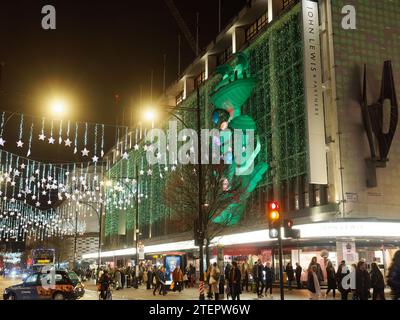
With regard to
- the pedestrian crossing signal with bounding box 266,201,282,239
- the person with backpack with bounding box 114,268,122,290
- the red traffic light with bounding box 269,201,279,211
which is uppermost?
the red traffic light with bounding box 269,201,279,211

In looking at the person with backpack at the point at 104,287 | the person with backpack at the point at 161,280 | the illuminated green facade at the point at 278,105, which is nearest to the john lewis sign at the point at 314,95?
the illuminated green facade at the point at 278,105

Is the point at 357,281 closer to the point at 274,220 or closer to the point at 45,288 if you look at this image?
the point at 274,220

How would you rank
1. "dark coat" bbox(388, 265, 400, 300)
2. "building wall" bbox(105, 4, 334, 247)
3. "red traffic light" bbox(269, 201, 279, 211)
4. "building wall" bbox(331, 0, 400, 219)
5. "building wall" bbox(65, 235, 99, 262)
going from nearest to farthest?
"dark coat" bbox(388, 265, 400, 300) → "red traffic light" bbox(269, 201, 279, 211) → "building wall" bbox(331, 0, 400, 219) → "building wall" bbox(105, 4, 334, 247) → "building wall" bbox(65, 235, 99, 262)

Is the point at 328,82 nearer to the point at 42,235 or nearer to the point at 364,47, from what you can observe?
the point at 364,47

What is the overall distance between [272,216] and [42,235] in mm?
119238

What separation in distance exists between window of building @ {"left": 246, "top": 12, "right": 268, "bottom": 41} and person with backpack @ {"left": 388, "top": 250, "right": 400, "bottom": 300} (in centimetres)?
3496

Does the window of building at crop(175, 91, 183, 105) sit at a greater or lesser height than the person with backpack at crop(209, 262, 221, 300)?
greater

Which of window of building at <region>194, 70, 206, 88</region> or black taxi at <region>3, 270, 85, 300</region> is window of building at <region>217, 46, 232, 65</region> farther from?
black taxi at <region>3, 270, 85, 300</region>

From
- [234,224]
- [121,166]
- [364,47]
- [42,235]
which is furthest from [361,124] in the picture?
[42,235]

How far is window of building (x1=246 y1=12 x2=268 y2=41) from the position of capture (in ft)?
141

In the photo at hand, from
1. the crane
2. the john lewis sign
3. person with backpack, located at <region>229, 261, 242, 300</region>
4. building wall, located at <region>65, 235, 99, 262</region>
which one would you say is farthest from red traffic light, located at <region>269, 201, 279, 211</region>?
building wall, located at <region>65, 235, 99, 262</region>

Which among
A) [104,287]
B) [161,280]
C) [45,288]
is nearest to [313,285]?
[104,287]

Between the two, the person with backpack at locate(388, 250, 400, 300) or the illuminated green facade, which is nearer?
the person with backpack at locate(388, 250, 400, 300)

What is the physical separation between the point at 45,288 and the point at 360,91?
21.9 metres
